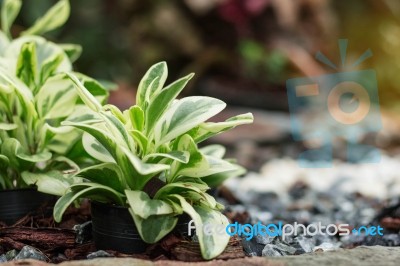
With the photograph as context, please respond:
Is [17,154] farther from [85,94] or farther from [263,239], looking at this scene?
[263,239]

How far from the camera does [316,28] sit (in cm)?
573

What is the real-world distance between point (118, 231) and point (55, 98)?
0.49 m

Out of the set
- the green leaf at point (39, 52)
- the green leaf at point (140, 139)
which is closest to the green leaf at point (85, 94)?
the green leaf at point (140, 139)

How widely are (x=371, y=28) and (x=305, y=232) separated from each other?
17.1 ft

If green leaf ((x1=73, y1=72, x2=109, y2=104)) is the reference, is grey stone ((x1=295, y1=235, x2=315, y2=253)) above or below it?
below

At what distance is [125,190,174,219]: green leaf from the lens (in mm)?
1450

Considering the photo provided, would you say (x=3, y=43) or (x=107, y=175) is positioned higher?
(x=3, y=43)

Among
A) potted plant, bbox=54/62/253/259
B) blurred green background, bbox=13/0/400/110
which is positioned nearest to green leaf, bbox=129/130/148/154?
potted plant, bbox=54/62/253/259

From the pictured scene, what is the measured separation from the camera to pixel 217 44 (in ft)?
18.4

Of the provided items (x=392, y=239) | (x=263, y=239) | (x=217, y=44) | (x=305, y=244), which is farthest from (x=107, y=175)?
(x=217, y=44)

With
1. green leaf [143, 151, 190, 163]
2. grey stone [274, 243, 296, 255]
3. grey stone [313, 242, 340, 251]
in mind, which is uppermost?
green leaf [143, 151, 190, 163]

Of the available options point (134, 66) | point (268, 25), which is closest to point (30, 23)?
point (134, 66)

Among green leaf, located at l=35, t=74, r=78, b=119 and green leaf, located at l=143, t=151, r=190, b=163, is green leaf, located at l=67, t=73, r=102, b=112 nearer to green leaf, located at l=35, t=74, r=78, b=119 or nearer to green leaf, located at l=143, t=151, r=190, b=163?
green leaf, located at l=143, t=151, r=190, b=163

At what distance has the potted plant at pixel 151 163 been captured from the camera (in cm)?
149
